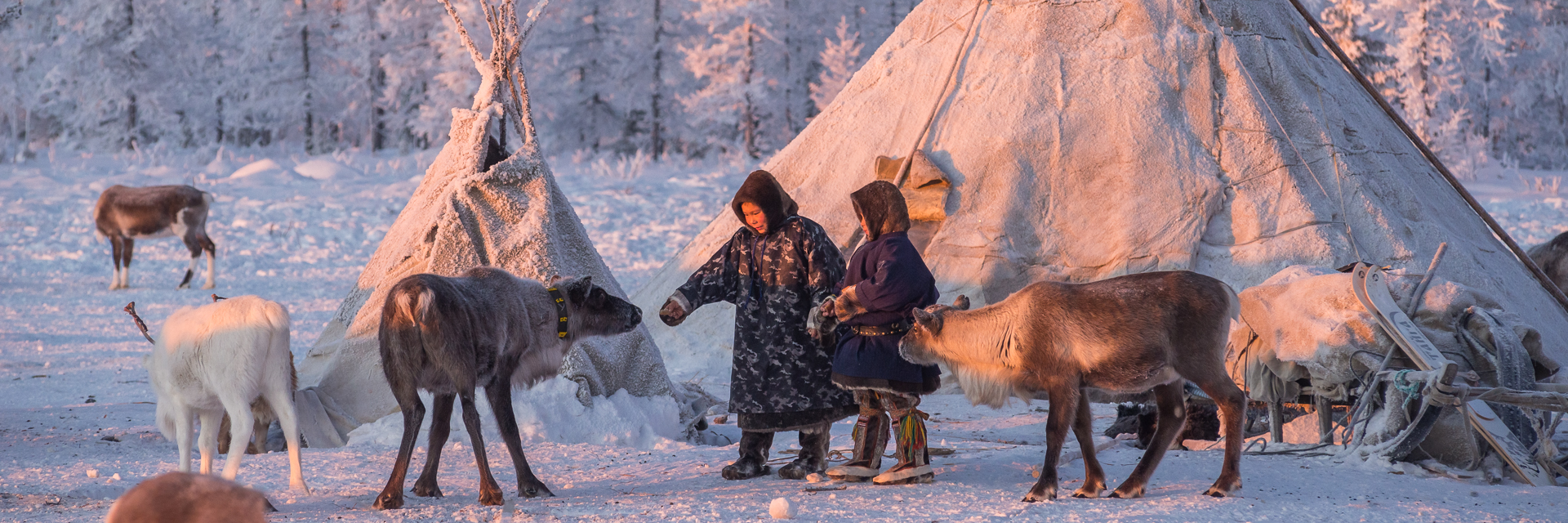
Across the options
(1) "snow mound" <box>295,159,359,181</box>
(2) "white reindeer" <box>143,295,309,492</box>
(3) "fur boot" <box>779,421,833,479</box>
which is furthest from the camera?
(1) "snow mound" <box>295,159,359,181</box>

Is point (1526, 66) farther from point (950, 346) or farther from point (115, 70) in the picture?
point (115, 70)

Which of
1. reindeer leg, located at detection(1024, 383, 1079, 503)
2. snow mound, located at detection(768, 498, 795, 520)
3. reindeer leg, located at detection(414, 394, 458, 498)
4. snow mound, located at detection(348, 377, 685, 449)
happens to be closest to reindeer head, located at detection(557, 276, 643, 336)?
reindeer leg, located at detection(414, 394, 458, 498)

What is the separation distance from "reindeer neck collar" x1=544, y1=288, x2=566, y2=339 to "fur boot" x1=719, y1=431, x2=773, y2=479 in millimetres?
1040

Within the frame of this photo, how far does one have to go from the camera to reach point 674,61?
43.9 meters

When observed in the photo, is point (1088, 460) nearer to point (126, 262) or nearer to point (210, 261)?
point (210, 261)

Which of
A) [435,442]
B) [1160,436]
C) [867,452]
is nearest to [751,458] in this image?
[867,452]

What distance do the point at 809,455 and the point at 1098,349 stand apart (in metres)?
1.58

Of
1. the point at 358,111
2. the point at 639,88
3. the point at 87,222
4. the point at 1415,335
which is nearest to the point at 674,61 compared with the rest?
the point at 639,88

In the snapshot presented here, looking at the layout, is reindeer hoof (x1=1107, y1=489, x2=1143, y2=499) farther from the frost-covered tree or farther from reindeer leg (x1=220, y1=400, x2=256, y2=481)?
the frost-covered tree

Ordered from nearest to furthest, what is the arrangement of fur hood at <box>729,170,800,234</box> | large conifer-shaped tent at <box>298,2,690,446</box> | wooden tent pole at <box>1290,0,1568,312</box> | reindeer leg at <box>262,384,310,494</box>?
reindeer leg at <box>262,384,310,494</box>, fur hood at <box>729,170,800,234</box>, large conifer-shaped tent at <box>298,2,690,446</box>, wooden tent pole at <box>1290,0,1568,312</box>

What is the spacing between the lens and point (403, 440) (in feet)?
16.6

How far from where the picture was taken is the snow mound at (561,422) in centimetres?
686

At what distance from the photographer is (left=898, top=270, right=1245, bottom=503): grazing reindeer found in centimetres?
509

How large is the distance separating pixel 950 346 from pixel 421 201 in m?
4.33
